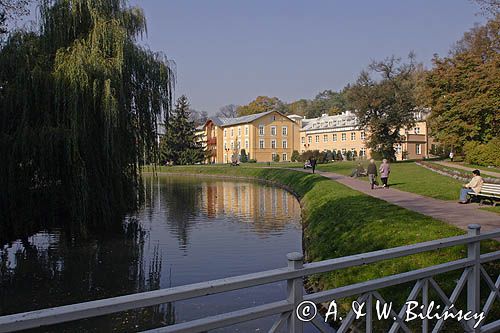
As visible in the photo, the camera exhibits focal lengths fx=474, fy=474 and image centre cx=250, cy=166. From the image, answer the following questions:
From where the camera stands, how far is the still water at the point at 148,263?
9.33 metres

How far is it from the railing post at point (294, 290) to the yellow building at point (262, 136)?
79.8 meters

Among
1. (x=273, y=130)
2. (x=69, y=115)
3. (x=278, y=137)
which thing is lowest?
(x=69, y=115)

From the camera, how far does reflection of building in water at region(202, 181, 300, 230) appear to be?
2232cm

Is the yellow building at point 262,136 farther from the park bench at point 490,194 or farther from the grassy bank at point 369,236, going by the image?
the park bench at point 490,194

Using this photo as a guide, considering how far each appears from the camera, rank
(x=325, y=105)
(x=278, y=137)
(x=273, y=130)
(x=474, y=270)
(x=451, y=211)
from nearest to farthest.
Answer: (x=474, y=270)
(x=451, y=211)
(x=273, y=130)
(x=278, y=137)
(x=325, y=105)

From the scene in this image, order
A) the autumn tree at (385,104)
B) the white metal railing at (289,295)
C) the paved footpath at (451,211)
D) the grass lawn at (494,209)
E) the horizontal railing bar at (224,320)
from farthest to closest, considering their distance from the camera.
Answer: the autumn tree at (385,104) < the grass lawn at (494,209) < the paved footpath at (451,211) < the horizontal railing bar at (224,320) < the white metal railing at (289,295)

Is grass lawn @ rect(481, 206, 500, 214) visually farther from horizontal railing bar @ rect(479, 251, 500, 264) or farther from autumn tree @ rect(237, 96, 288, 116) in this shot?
autumn tree @ rect(237, 96, 288, 116)

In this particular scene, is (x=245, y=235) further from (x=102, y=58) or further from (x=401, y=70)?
(x=401, y=70)

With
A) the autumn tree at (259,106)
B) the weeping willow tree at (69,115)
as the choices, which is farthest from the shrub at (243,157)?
the weeping willow tree at (69,115)

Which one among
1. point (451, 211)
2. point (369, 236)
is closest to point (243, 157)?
point (451, 211)

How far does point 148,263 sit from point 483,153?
3235 centimetres

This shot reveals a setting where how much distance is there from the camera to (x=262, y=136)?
8631cm

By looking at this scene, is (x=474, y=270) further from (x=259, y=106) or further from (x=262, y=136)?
(x=259, y=106)

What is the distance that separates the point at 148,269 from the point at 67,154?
4.19m
